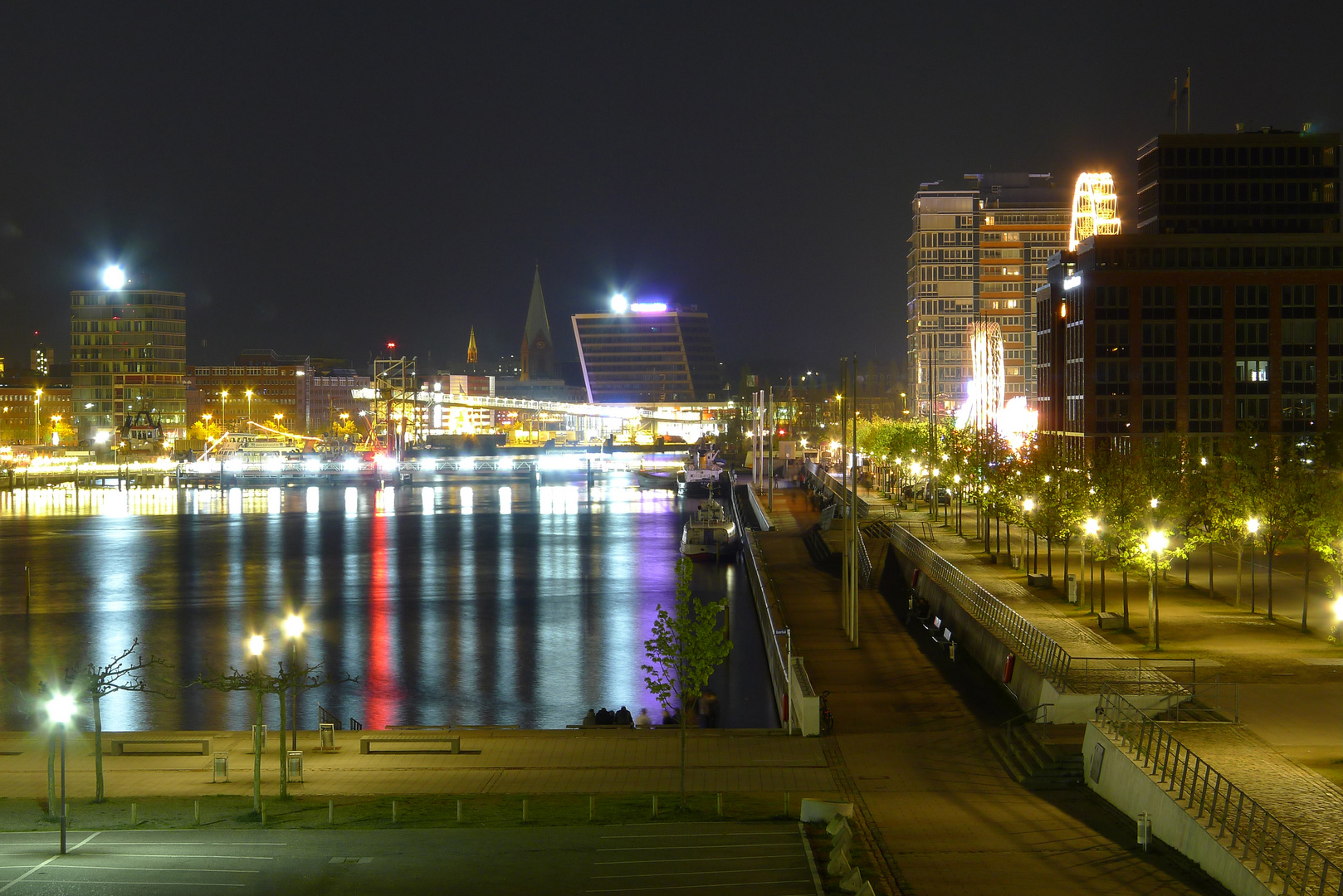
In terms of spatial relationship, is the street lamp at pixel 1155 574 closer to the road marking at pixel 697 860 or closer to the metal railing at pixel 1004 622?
the metal railing at pixel 1004 622

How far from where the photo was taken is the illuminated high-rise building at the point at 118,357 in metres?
125

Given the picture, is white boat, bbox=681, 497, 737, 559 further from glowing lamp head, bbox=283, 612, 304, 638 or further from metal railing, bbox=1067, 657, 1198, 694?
metal railing, bbox=1067, 657, 1198, 694

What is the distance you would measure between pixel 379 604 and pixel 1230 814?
3071 centimetres

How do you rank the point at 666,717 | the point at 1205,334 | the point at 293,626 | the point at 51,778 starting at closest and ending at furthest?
1. the point at 51,778
2. the point at 293,626
3. the point at 666,717
4. the point at 1205,334

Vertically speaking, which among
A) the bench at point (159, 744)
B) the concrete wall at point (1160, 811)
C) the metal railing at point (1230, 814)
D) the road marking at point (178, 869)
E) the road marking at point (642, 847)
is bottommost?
the bench at point (159, 744)

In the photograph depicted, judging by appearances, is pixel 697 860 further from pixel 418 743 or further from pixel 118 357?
pixel 118 357

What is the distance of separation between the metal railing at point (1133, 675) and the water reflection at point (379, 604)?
6.94m

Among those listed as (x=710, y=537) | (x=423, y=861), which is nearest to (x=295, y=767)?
(x=423, y=861)

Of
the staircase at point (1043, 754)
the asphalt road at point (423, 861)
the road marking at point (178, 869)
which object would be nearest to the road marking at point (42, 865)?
the asphalt road at point (423, 861)

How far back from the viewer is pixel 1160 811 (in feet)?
36.1

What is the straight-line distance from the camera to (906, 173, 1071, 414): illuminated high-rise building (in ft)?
360

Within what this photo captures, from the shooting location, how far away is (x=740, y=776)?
13594 mm

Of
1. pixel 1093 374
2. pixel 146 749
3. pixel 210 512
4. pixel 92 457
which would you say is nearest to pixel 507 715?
pixel 146 749

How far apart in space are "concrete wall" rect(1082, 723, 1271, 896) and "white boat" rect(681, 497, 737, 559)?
1277 inches
